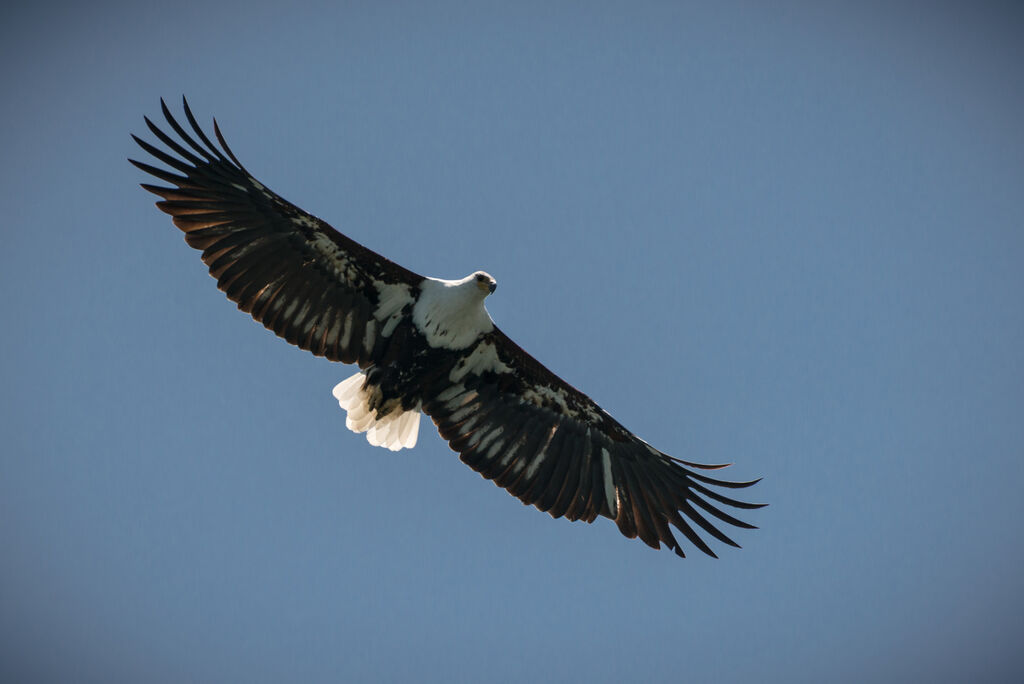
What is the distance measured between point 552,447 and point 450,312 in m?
2.41

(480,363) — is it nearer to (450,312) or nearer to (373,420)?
(450,312)

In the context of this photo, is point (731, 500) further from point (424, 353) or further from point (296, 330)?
point (296, 330)

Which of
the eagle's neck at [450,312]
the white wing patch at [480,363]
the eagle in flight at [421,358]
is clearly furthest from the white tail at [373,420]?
the eagle's neck at [450,312]

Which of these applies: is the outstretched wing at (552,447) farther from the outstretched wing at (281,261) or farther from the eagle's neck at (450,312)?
the outstretched wing at (281,261)

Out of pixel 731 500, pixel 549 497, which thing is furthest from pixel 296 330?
pixel 731 500

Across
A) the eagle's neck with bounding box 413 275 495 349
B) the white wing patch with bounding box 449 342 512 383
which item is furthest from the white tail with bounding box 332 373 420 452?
the eagle's neck with bounding box 413 275 495 349

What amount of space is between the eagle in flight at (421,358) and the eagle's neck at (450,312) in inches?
0.7

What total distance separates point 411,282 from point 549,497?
334cm

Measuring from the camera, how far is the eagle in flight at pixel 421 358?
1012cm

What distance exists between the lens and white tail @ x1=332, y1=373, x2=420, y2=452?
36.3 feet

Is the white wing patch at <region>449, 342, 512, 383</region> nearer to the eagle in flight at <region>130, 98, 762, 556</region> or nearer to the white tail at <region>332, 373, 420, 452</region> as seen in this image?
the eagle in flight at <region>130, 98, 762, 556</region>

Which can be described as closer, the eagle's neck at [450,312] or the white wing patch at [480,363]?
the eagle's neck at [450,312]

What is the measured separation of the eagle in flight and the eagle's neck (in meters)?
0.02

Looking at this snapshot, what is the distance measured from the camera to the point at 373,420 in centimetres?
1112
